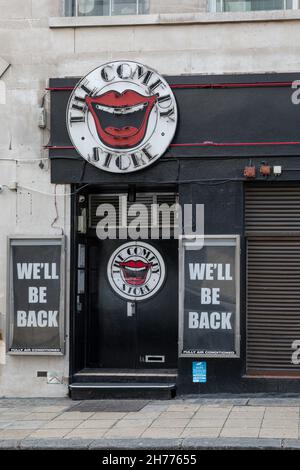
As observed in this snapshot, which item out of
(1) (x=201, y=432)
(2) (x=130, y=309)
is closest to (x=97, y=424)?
(1) (x=201, y=432)

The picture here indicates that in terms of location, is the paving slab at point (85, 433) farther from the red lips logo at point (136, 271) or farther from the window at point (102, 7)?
the window at point (102, 7)

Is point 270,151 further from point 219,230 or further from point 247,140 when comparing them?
point 219,230

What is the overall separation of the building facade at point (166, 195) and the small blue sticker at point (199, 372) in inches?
0.8

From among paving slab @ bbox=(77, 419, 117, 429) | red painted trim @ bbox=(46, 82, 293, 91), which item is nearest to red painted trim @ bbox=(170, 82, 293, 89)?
red painted trim @ bbox=(46, 82, 293, 91)

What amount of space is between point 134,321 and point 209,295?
1.55 m

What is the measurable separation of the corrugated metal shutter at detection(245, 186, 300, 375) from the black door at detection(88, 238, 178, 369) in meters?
1.40

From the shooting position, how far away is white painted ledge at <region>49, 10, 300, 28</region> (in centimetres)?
1288

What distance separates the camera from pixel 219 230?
42.7 ft

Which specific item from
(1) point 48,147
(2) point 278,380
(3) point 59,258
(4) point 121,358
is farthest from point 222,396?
(1) point 48,147

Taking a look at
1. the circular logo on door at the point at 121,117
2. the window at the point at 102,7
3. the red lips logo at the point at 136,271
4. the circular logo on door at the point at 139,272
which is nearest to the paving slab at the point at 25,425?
the circular logo on door at the point at 139,272

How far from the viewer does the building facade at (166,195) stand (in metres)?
12.9

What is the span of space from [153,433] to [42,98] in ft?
19.5

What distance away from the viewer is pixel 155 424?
10.9m

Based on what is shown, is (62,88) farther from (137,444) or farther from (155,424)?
(137,444)
